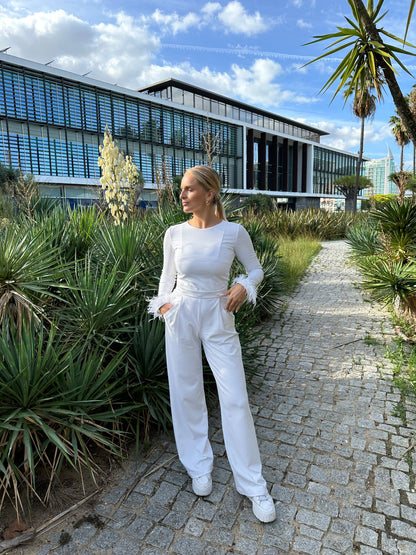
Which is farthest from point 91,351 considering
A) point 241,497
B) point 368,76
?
point 368,76

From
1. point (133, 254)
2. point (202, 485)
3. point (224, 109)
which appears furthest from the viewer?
point (224, 109)

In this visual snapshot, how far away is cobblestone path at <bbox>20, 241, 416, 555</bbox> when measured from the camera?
2.08 meters

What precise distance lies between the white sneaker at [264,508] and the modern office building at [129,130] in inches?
451

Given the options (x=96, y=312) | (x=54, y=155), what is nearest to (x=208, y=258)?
(x=96, y=312)

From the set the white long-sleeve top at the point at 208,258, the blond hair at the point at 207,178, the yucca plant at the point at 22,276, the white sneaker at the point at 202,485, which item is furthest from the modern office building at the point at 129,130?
the white sneaker at the point at 202,485

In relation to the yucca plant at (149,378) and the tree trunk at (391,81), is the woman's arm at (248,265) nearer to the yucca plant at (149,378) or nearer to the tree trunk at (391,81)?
the yucca plant at (149,378)

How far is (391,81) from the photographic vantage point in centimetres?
458

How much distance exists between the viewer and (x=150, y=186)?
107 feet

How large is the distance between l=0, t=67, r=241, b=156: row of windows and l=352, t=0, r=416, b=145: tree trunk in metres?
17.2

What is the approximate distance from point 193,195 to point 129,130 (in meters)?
33.2

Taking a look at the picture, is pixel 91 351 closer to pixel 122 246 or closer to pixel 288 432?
pixel 122 246

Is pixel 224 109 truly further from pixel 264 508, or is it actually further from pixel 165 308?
pixel 264 508

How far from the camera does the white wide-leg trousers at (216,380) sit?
2309 millimetres

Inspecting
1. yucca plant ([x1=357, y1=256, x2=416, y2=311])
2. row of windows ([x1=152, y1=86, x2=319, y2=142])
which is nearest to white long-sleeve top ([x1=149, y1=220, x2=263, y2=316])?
yucca plant ([x1=357, y1=256, x2=416, y2=311])
